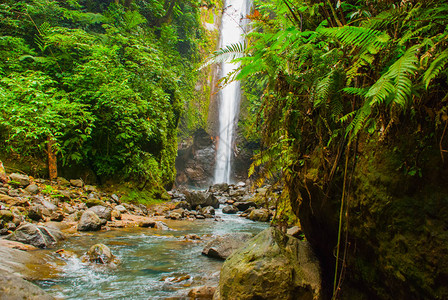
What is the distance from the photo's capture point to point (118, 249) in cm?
421

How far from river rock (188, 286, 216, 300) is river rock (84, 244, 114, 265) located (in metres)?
1.55

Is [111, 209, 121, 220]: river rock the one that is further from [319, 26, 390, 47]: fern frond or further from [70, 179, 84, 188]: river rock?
[319, 26, 390, 47]: fern frond

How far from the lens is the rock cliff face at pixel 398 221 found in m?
1.32

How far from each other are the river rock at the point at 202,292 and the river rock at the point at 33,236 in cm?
254

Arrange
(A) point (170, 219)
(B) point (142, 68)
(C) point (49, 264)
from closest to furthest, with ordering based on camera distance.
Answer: (C) point (49, 264), (A) point (170, 219), (B) point (142, 68)

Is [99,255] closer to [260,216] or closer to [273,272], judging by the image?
[273,272]

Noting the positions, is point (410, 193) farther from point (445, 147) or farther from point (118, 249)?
point (118, 249)

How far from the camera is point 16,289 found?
203 cm

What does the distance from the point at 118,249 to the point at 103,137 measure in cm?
499

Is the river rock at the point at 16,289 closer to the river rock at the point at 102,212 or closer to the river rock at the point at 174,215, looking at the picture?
the river rock at the point at 102,212

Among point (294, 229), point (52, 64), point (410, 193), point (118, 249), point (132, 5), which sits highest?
point (132, 5)

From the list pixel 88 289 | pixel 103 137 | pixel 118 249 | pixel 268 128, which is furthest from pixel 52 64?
pixel 268 128

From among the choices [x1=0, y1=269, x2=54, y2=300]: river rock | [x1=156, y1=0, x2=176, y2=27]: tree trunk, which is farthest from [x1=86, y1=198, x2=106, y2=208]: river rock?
[x1=156, y1=0, x2=176, y2=27]: tree trunk

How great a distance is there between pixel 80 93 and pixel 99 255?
590 cm
